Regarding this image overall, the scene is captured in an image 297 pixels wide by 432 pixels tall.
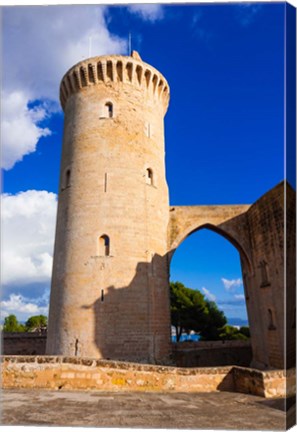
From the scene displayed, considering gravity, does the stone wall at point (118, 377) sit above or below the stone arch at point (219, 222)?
below

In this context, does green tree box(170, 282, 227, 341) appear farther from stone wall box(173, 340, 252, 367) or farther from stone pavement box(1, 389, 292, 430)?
stone pavement box(1, 389, 292, 430)

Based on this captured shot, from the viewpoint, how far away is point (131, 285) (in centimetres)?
1222

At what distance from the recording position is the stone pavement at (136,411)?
4660mm

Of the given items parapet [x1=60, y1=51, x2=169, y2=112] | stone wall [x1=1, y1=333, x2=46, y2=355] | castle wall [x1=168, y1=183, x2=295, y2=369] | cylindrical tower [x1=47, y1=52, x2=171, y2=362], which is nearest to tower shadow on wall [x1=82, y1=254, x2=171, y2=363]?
cylindrical tower [x1=47, y1=52, x2=171, y2=362]

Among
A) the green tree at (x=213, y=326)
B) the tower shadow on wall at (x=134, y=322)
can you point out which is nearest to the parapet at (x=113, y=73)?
the tower shadow on wall at (x=134, y=322)

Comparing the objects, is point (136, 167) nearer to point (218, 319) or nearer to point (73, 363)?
point (73, 363)

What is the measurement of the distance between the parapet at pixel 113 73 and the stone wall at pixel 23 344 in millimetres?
12984

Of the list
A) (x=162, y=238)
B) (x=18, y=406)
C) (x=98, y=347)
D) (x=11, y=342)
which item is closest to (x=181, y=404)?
(x=18, y=406)

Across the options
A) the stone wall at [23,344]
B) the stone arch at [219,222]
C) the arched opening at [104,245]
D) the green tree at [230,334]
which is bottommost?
the green tree at [230,334]

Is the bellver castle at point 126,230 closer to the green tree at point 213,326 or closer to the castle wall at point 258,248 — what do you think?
the castle wall at point 258,248

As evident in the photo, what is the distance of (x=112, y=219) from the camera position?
1266 centimetres

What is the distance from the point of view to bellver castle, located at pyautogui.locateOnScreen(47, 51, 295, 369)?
11.9 m

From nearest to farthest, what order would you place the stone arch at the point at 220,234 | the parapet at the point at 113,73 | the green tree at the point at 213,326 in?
1. the parapet at the point at 113,73
2. the stone arch at the point at 220,234
3. the green tree at the point at 213,326

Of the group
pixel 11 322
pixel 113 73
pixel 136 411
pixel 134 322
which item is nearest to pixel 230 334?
pixel 11 322
